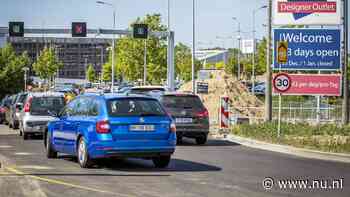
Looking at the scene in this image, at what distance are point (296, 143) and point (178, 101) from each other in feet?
13.9

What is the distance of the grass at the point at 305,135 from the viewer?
21119 millimetres

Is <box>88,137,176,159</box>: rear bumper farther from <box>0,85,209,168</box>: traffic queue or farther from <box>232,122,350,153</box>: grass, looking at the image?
<box>232,122,350,153</box>: grass

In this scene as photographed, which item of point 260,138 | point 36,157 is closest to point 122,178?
point 36,157

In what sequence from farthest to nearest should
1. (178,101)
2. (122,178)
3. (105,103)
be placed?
1. (178,101)
2. (105,103)
3. (122,178)

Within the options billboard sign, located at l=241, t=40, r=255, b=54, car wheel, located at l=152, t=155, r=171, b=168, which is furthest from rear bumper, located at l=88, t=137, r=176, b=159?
billboard sign, located at l=241, t=40, r=255, b=54

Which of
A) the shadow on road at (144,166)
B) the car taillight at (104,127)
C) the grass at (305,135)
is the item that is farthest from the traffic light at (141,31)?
the car taillight at (104,127)

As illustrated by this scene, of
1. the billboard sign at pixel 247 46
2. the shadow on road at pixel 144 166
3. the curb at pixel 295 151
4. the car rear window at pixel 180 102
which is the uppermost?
the billboard sign at pixel 247 46

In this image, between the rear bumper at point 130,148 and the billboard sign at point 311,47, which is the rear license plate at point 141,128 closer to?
the rear bumper at point 130,148

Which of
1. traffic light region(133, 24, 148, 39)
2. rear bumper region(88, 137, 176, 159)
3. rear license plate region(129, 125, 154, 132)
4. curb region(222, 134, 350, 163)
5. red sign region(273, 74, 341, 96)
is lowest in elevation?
curb region(222, 134, 350, 163)

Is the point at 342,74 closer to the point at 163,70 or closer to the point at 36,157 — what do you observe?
the point at 36,157

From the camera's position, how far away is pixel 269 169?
15789mm

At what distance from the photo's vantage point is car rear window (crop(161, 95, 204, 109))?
24109mm

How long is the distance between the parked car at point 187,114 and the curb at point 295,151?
1459mm

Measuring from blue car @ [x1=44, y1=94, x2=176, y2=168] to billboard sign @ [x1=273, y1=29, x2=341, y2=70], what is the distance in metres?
13.5
